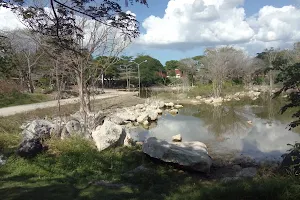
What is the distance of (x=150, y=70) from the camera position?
5825 centimetres

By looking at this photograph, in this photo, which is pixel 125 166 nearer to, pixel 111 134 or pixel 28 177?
pixel 111 134

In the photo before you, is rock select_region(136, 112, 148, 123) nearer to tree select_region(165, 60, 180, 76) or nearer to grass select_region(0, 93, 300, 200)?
grass select_region(0, 93, 300, 200)

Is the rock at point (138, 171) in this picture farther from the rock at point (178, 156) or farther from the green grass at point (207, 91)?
the green grass at point (207, 91)

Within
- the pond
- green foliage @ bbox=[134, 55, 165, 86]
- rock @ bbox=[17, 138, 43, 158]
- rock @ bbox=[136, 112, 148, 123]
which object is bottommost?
the pond

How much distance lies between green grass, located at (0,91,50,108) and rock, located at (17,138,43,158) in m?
13.0

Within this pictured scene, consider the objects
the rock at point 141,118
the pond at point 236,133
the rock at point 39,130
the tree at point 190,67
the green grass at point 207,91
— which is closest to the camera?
the rock at point 39,130

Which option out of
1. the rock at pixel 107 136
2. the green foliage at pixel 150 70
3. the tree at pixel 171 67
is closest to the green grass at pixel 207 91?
the green foliage at pixel 150 70

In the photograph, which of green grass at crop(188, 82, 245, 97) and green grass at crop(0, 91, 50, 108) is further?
green grass at crop(188, 82, 245, 97)

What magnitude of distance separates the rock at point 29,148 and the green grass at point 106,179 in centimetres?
19

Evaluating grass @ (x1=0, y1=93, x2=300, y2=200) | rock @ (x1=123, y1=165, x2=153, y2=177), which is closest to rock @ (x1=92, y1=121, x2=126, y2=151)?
grass @ (x1=0, y1=93, x2=300, y2=200)

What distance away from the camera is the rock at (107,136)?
29.6 feet

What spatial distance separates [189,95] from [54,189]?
33654 millimetres

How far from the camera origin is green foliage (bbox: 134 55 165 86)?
56.9 m

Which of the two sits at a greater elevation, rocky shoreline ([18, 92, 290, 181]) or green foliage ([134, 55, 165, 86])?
green foliage ([134, 55, 165, 86])
